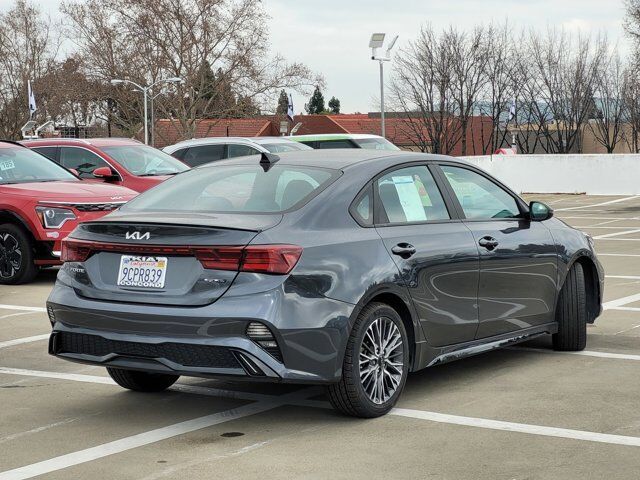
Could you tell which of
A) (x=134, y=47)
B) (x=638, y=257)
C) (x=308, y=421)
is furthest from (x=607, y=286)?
(x=134, y=47)

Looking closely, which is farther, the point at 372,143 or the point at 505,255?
the point at 372,143

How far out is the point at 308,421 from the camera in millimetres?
6598

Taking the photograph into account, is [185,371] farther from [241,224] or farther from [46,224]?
[46,224]

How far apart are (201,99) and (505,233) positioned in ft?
246

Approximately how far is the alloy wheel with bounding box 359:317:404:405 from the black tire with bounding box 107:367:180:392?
4.82 feet

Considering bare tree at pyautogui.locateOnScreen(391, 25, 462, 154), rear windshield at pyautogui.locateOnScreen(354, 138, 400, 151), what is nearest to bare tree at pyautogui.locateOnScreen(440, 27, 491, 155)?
bare tree at pyautogui.locateOnScreen(391, 25, 462, 154)

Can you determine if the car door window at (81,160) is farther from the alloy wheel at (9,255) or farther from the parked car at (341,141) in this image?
the parked car at (341,141)

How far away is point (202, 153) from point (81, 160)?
18.9 feet

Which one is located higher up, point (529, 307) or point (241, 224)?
point (241, 224)

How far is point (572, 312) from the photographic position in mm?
8617

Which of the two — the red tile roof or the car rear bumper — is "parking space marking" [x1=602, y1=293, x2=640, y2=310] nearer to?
the car rear bumper

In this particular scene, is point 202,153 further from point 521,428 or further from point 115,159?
point 521,428

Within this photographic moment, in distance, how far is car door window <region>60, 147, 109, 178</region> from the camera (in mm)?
17656

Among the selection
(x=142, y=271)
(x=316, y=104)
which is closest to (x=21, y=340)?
(x=142, y=271)
